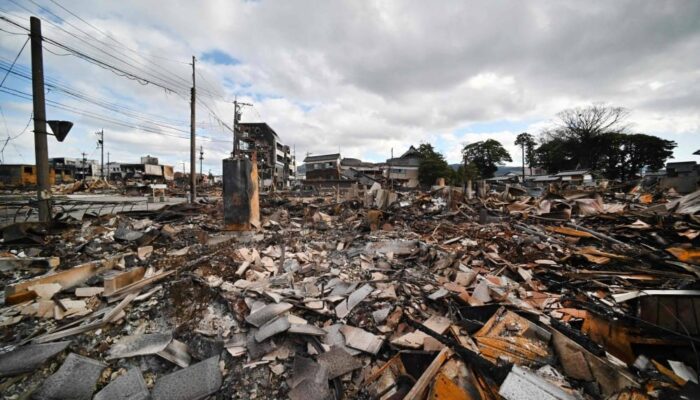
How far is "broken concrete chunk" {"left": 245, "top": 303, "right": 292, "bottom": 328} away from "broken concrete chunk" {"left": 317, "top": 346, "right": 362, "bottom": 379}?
0.82 metres

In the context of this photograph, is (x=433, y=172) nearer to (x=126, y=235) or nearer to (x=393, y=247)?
(x=393, y=247)

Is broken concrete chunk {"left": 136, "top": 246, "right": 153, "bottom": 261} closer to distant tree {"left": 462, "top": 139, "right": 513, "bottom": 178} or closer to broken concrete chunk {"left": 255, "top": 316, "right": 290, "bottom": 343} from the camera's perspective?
broken concrete chunk {"left": 255, "top": 316, "right": 290, "bottom": 343}

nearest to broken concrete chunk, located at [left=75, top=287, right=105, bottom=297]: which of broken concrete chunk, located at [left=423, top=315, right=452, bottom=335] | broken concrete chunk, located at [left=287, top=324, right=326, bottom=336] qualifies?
broken concrete chunk, located at [left=287, top=324, right=326, bottom=336]

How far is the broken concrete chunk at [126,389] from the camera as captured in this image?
7.39 ft

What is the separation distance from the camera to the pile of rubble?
90.0 inches

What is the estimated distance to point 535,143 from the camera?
5053 cm

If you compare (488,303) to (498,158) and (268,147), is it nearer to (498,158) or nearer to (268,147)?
(268,147)

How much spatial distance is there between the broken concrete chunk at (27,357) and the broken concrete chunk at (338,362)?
2.65 meters

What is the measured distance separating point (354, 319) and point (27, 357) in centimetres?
327

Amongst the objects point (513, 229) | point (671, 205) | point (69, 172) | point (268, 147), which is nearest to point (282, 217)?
point (513, 229)

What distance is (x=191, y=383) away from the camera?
2389 millimetres

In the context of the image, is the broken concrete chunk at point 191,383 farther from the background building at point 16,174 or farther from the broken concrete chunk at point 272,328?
the background building at point 16,174

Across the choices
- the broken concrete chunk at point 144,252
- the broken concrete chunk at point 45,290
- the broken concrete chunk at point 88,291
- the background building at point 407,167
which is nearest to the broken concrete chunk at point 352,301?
the broken concrete chunk at point 88,291

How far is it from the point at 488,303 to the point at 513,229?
5.04 metres
